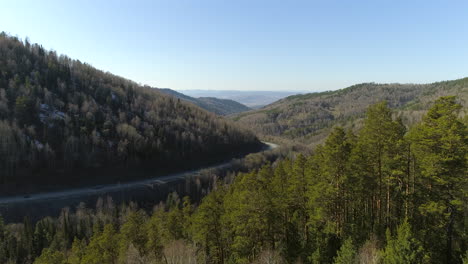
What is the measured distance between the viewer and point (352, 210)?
32.4 meters

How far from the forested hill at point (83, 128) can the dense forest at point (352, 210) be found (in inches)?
2892

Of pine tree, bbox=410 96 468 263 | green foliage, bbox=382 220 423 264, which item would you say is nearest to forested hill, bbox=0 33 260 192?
green foliage, bbox=382 220 423 264

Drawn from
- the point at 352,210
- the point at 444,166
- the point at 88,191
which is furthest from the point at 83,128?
the point at 444,166

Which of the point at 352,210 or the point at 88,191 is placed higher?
the point at 352,210

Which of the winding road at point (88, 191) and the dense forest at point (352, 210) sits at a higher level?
the dense forest at point (352, 210)

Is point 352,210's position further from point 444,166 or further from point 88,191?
point 88,191

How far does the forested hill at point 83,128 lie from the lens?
9332cm

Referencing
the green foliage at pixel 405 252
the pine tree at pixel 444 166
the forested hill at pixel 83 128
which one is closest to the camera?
the green foliage at pixel 405 252

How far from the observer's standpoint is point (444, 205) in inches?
731

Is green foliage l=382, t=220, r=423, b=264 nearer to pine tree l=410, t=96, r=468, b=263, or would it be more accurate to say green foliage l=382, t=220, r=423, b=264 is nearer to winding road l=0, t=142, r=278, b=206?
pine tree l=410, t=96, r=468, b=263

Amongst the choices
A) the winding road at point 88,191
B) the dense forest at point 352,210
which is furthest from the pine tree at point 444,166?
the winding road at point 88,191

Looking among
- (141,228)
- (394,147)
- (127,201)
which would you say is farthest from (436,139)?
(127,201)

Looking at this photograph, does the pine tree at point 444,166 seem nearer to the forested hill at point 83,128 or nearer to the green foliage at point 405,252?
the green foliage at point 405,252

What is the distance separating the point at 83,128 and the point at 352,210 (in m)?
Result: 107
